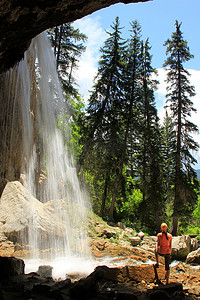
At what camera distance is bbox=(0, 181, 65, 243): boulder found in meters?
9.07

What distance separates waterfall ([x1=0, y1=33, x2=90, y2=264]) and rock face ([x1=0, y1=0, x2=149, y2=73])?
2863 millimetres

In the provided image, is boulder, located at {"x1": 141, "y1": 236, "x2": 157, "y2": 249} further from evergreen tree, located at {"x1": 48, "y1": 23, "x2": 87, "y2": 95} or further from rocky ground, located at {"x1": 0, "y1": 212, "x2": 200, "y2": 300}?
evergreen tree, located at {"x1": 48, "y1": 23, "x2": 87, "y2": 95}

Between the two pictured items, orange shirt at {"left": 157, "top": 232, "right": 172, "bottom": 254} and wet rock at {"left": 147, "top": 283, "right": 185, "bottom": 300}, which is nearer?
wet rock at {"left": 147, "top": 283, "right": 185, "bottom": 300}

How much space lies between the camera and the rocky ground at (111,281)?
15.7 feet

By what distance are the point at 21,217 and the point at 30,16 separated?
7.36 metres

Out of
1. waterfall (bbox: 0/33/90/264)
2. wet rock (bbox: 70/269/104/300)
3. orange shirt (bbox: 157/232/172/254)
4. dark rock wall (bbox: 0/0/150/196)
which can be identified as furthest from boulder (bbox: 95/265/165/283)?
dark rock wall (bbox: 0/0/150/196)

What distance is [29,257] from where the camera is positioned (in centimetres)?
851

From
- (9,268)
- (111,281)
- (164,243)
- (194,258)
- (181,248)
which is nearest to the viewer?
(9,268)

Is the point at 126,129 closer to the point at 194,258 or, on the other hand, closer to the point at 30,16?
the point at 194,258

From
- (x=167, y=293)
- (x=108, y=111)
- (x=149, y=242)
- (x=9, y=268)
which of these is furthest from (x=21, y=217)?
(x=108, y=111)

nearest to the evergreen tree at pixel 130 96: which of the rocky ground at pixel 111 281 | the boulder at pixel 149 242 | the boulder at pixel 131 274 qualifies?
the boulder at pixel 149 242

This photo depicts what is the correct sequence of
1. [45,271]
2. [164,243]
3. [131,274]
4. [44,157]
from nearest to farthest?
[45,271] → [164,243] → [131,274] → [44,157]

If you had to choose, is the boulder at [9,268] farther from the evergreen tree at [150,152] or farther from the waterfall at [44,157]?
the evergreen tree at [150,152]

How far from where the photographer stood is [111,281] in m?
6.25
